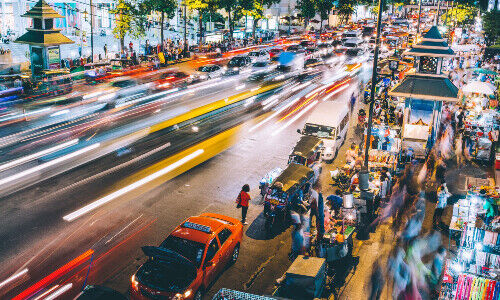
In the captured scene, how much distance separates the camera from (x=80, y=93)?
109ft

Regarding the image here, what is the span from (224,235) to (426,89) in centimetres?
1196

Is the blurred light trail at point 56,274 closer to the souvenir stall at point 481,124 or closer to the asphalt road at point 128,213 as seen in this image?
the asphalt road at point 128,213

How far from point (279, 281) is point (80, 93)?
27.6 metres

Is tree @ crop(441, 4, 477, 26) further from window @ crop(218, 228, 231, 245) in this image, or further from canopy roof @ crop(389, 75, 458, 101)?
window @ crop(218, 228, 231, 245)

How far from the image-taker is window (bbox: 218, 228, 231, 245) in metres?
11.6

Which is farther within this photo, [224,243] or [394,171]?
[394,171]

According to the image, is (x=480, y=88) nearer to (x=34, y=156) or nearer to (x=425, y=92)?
(x=425, y=92)

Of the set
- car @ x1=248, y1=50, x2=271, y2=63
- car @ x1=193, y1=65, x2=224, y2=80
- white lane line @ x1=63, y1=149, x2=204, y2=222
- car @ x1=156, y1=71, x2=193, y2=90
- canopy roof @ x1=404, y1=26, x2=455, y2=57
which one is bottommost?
white lane line @ x1=63, y1=149, x2=204, y2=222

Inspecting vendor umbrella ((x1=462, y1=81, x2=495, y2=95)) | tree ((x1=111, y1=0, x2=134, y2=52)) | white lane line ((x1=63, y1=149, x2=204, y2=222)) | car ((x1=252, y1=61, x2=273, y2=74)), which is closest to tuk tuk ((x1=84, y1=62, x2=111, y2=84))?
tree ((x1=111, y1=0, x2=134, y2=52))

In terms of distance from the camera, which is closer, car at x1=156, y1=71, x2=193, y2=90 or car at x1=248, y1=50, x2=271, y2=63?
car at x1=156, y1=71, x2=193, y2=90

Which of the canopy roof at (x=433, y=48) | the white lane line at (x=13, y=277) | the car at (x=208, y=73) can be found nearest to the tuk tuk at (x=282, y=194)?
the white lane line at (x=13, y=277)

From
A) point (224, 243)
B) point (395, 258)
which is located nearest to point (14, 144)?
point (224, 243)

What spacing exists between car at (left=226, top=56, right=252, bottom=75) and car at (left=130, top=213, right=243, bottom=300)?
31.5m

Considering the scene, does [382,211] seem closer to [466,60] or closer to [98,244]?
[98,244]
